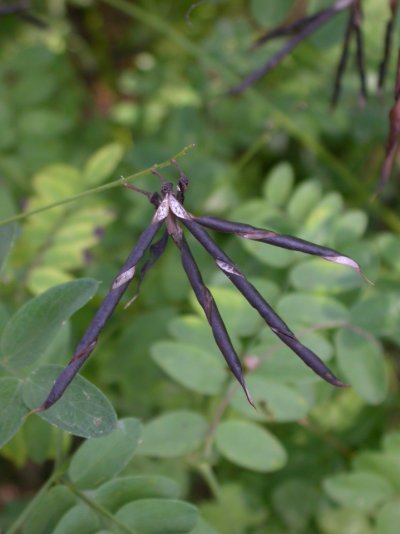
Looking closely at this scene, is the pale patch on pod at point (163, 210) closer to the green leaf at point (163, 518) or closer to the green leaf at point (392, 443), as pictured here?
the green leaf at point (163, 518)

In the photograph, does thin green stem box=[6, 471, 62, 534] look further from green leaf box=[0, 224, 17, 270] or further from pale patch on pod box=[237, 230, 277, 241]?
pale patch on pod box=[237, 230, 277, 241]

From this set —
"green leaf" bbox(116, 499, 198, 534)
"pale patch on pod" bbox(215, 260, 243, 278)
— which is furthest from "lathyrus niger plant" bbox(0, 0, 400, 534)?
"pale patch on pod" bbox(215, 260, 243, 278)

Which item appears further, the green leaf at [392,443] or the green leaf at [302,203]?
the green leaf at [302,203]

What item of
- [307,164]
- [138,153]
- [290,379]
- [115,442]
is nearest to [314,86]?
[307,164]

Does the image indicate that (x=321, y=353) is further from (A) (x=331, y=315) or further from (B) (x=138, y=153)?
(B) (x=138, y=153)

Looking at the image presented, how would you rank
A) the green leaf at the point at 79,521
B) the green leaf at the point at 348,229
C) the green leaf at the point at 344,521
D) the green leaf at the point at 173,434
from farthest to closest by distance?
the green leaf at the point at 344,521
the green leaf at the point at 348,229
the green leaf at the point at 173,434
the green leaf at the point at 79,521

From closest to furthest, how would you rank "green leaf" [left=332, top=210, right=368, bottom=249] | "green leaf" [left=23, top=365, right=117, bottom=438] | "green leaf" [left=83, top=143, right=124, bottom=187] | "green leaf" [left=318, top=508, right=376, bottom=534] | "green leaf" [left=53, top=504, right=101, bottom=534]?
"green leaf" [left=23, top=365, right=117, bottom=438]
"green leaf" [left=53, top=504, right=101, bottom=534]
"green leaf" [left=332, top=210, right=368, bottom=249]
"green leaf" [left=318, top=508, right=376, bottom=534]
"green leaf" [left=83, top=143, right=124, bottom=187]

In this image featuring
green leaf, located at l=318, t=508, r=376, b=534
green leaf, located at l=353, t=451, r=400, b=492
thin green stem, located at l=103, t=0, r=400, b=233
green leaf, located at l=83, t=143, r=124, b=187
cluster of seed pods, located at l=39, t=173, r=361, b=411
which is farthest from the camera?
thin green stem, located at l=103, t=0, r=400, b=233

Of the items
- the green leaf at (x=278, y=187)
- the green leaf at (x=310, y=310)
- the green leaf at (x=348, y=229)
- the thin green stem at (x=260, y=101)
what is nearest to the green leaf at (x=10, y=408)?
the green leaf at (x=310, y=310)
